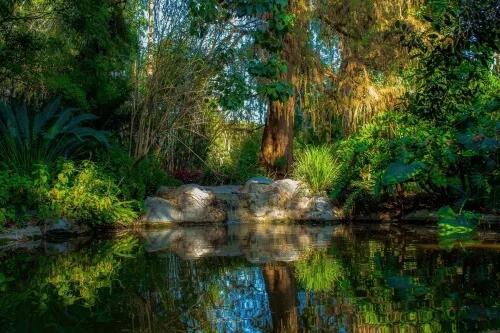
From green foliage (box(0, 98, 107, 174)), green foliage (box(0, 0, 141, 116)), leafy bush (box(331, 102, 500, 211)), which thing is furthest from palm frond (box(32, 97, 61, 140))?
leafy bush (box(331, 102, 500, 211))

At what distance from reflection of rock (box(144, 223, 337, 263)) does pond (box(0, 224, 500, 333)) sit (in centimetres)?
3

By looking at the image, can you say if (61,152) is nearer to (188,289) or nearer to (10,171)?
(10,171)

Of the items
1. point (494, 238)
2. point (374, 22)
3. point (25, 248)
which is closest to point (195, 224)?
point (25, 248)

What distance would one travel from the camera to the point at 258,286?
155 inches

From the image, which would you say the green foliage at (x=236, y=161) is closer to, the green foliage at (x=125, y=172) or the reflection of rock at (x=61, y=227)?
the green foliage at (x=125, y=172)

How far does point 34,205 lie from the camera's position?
818cm

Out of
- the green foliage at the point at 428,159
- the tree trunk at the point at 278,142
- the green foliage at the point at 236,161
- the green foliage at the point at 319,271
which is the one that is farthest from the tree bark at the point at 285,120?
the green foliage at the point at 319,271

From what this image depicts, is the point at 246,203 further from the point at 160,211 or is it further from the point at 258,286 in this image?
the point at 258,286

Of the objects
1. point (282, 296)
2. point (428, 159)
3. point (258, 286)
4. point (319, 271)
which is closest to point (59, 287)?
point (258, 286)

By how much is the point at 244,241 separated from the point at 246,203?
12.0ft

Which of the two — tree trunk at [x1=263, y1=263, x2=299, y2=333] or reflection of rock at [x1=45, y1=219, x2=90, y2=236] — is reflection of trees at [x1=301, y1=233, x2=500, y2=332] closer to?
tree trunk at [x1=263, y1=263, x2=299, y2=333]

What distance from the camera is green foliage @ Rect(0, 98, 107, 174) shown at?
869 centimetres

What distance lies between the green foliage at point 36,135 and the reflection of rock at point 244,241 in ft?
6.85

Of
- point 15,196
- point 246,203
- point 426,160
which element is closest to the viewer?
point 15,196
